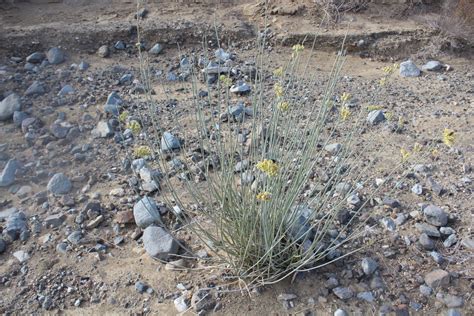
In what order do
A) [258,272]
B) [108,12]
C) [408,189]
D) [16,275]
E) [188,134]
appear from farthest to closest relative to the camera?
[108,12] < [188,134] < [408,189] < [16,275] < [258,272]

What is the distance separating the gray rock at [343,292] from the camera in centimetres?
256

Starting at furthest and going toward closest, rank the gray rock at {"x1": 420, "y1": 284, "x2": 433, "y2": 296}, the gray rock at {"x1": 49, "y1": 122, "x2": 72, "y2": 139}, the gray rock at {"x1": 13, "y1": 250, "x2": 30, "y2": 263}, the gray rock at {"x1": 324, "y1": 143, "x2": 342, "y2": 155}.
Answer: the gray rock at {"x1": 49, "y1": 122, "x2": 72, "y2": 139} < the gray rock at {"x1": 324, "y1": 143, "x2": 342, "y2": 155} < the gray rock at {"x1": 13, "y1": 250, "x2": 30, "y2": 263} < the gray rock at {"x1": 420, "y1": 284, "x2": 433, "y2": 296}

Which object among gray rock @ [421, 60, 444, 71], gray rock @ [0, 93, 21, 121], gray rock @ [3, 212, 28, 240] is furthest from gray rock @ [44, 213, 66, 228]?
gray rock @ [421, 60, 444, 71]

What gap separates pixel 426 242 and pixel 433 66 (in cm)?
269

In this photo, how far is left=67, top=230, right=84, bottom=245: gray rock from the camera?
9.75 feet

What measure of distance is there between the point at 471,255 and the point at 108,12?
15.4 feet

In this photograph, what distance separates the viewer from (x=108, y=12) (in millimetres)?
5812

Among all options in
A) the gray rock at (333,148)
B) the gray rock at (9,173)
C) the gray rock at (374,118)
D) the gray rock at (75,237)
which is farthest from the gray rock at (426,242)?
the gray rock at (9,173)

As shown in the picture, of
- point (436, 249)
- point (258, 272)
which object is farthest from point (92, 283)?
point (436, 249)

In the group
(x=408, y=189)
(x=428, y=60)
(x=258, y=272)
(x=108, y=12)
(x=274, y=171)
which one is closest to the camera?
(x=274, y=171)

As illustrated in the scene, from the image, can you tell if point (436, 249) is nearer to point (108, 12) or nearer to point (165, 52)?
point (165, 52)

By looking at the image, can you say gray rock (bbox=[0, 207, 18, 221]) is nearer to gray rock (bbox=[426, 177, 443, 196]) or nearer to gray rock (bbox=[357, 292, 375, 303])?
gray rock (bbox=[357, 292, 375, 303])

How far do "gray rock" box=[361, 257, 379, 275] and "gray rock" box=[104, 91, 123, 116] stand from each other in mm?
2411

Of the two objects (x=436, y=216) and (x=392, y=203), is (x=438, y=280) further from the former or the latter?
(x=392, y=203)
